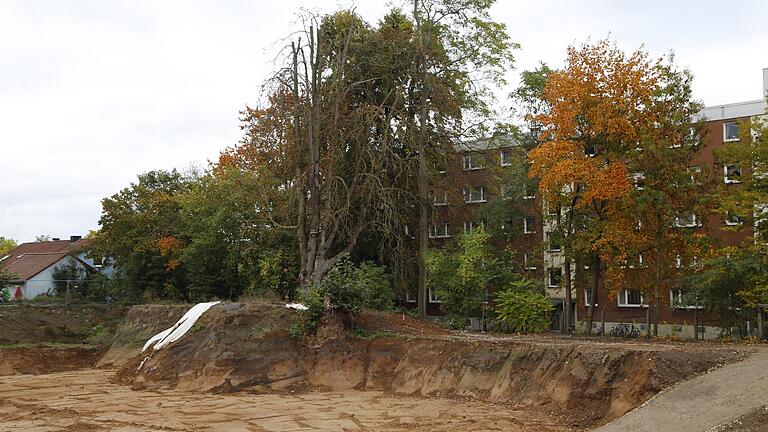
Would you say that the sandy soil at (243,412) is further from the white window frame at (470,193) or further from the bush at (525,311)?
the white window frame at (470,193)

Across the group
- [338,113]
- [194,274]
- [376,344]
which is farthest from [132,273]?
[376,344]

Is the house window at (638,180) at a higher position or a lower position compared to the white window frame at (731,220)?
higher

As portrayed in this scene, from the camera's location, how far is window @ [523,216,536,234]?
4520 centimetres

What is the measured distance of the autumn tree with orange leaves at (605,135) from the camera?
29062mm

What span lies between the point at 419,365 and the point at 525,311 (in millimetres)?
10124

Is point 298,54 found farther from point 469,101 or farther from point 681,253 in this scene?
point 681,253

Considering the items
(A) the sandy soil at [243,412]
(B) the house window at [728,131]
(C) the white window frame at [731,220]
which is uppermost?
(B) the house window at [728,131]

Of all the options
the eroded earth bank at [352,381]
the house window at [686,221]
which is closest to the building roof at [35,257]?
the eroded earth bank at [352,381]

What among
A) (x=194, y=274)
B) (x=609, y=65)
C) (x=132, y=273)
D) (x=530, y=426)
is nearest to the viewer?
(x=530, y=426)

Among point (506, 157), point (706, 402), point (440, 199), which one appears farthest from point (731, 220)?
point (506, 157)

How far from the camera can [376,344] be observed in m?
24.7

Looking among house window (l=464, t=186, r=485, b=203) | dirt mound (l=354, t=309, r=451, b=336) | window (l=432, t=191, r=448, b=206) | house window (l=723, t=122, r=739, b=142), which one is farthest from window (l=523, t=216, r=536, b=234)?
dirt mound (l=354, t=309, r=451, b=336)

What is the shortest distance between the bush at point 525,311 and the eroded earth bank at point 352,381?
538 centimetres

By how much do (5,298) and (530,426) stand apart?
129 feet
